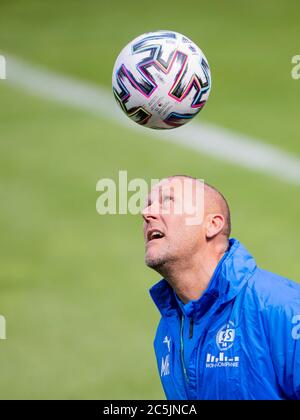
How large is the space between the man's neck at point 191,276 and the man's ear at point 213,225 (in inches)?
7.6

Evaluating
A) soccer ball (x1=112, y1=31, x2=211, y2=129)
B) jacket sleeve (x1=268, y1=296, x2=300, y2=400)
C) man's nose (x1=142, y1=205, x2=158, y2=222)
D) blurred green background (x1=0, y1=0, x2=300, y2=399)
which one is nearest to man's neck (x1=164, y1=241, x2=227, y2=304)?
man's nose (x1=142, y1=205, x2=158, y2=222)

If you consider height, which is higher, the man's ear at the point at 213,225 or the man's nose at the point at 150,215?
the man's nose at the point at 150,215

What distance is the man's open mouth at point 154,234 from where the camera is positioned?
808 cm

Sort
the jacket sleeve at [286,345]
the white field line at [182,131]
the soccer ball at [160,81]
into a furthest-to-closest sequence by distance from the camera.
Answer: the white field line at [182,131] < the soccer ball at [160,81] < the jacket sleeve at [286,345]

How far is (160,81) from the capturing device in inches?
347

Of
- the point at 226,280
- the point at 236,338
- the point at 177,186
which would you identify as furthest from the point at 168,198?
the point at 236,338

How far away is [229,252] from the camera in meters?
Answer: 7.89

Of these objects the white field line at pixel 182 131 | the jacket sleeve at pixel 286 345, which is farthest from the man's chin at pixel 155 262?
the white field line at pixel 182 131

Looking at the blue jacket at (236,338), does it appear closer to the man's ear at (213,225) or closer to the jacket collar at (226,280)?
the jacket collar at (226,280)

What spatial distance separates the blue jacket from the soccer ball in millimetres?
1403

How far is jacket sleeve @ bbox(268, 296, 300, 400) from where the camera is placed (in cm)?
723

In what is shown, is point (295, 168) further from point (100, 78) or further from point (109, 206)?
point (100, 78)

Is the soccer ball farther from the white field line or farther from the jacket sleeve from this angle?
the white field line

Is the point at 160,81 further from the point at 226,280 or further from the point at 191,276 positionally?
the point at 226,280
